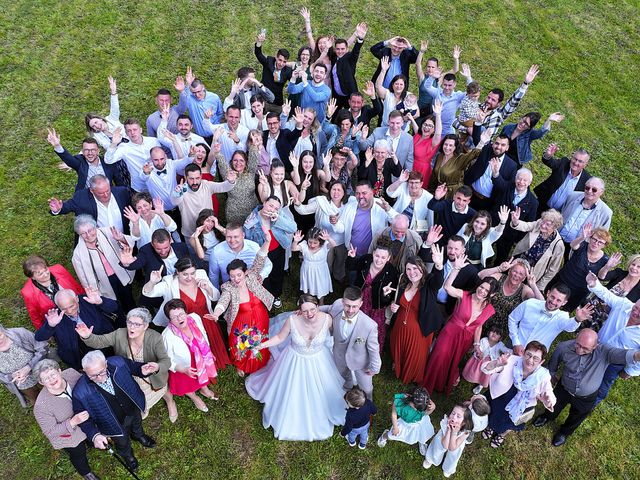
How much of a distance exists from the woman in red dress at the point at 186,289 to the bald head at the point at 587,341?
4.86m

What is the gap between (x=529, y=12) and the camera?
1617 cm

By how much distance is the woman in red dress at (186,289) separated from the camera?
6.25 metres

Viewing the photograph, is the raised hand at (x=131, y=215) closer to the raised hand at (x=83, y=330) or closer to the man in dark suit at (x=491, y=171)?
the raised hand at (x=83, y=330)

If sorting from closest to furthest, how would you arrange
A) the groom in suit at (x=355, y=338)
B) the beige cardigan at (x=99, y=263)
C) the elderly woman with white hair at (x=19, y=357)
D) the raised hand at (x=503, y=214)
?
the elderly woman with white hair at (x=19, y=357)
the groom in suit at (x=355, y=338)
the beige cardigan at (x=99, y=263)
the raised hand at (x=503, y=214)

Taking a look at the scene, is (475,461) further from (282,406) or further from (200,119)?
(200,119)

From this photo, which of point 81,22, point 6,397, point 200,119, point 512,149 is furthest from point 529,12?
point 6,397

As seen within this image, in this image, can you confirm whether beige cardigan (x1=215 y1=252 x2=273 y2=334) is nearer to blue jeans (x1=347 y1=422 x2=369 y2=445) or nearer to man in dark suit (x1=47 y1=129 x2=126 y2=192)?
blue jeans (x1=347 y1=422 x2=369 y2=445)

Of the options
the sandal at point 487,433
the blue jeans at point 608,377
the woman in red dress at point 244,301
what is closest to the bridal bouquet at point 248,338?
the woman in red dress at point 244,301

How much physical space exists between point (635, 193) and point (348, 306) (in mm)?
9131

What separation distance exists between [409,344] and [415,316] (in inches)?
20.8

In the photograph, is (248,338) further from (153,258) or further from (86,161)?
(86,161)

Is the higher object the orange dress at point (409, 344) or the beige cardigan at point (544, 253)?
the beige cardigan at point (544, 253)

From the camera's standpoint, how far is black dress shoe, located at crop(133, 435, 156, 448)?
6.55 m

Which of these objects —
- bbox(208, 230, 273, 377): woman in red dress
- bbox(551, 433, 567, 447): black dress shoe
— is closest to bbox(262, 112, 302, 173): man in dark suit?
bbox(208, 230, 273, 377): woman in red dress
